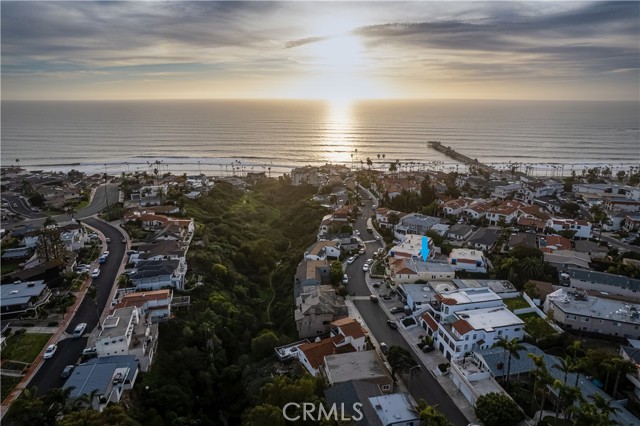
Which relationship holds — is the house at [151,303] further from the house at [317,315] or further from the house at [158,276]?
the house at [317,315]

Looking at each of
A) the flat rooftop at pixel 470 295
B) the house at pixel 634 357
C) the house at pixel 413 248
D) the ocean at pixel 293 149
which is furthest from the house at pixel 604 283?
the ocean at pixel 293 149

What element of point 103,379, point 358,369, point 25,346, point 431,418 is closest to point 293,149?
point 25,346

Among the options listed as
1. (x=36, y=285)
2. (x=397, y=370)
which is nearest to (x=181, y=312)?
(x=36, y=285)

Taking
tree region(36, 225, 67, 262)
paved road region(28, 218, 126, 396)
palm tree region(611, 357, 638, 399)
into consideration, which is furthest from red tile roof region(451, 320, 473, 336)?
tree region(36, 225, 67, 262)

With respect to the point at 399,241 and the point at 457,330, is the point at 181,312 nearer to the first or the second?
the point at 457,330

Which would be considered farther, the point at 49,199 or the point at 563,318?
the point at 49,199

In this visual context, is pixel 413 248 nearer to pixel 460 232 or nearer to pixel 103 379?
pixel 460 232
